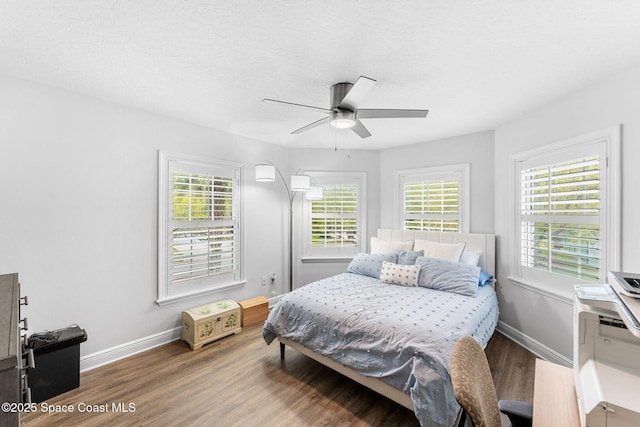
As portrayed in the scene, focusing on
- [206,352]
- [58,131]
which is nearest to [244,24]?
[58,131]

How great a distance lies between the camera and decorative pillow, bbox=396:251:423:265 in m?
3.28

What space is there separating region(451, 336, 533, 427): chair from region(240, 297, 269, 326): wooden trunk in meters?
2.89

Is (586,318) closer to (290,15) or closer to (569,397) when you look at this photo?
(569,397)

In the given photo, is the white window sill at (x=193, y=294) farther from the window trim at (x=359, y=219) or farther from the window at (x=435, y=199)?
the window at (x=435, y=199)

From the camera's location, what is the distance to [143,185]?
9.50ft

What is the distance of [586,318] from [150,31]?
2708 mm

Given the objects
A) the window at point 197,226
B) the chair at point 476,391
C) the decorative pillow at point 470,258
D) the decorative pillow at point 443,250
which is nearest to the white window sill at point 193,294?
the window at point 197,226

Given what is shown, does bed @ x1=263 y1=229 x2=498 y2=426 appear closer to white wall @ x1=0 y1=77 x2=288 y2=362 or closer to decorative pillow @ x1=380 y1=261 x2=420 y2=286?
decorative pillow @ x1=380 y1=261 x2=420 y2=286

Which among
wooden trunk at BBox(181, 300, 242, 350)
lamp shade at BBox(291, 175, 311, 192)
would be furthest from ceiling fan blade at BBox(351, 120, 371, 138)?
wooden trunk at BBox(181, 300, 242, 350)

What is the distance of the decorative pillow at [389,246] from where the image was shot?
12.2 feet

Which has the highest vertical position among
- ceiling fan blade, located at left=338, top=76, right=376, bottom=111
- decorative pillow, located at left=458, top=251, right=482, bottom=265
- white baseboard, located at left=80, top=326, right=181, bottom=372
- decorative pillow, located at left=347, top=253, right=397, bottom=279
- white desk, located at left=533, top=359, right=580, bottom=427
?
ceiling fan blade, located at left=338, top=76, right=376, bottom=111

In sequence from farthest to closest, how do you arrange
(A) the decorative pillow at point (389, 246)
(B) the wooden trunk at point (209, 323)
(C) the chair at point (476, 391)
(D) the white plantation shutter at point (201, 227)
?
(A) the decorative pillow at point (389, 246) < (D) the white plantation shutter at point (201, 227) < (B) the wooden trunk at point (209, 323) < (C) the chair at point (476, 391)

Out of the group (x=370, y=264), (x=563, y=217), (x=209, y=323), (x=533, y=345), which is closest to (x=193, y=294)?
(x=209, y=323)

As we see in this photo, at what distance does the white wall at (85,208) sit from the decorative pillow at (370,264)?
205cm
